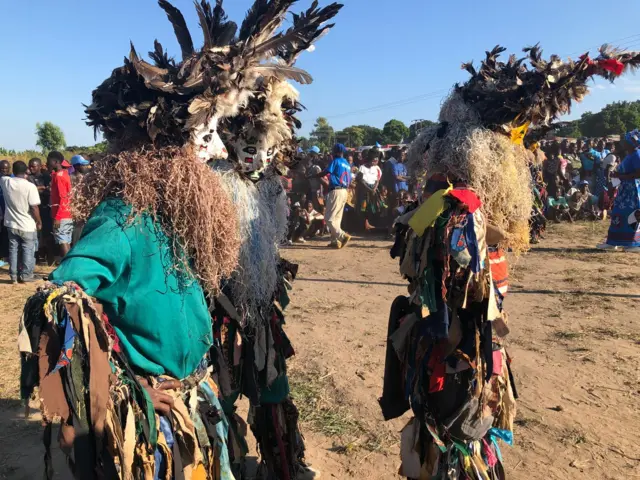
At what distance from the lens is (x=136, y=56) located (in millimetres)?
2082

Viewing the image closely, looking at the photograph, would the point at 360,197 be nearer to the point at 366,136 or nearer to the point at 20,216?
the point at 20,216

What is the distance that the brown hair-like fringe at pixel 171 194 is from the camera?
190 cm

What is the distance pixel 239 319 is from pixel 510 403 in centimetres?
155

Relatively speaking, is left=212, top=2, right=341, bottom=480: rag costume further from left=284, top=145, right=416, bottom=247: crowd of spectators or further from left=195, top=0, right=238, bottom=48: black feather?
left=284, top=145, right=416, bottom=247: crowd of spectators

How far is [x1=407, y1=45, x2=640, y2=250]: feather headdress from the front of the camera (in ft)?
8.52

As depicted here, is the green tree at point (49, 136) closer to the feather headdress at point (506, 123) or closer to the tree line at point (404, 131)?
the tree line at point (404, 131)

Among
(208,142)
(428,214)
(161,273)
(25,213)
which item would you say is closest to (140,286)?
(161,273)

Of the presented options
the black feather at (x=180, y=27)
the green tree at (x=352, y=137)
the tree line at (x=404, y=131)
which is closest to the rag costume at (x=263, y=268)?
the black feather at (x=180, y=27)

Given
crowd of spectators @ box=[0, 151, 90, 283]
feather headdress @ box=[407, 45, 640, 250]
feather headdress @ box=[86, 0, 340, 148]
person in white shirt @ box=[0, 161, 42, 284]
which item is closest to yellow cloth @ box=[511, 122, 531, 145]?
feather headdress @ box=[407, 45, 640, 250]

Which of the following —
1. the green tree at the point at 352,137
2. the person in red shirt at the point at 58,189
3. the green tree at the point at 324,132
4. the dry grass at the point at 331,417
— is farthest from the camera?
the green tree at the point at 324,132

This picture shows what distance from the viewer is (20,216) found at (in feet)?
25.1

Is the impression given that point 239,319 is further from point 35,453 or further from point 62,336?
point 35,453

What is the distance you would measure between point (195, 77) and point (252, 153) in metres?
0.60

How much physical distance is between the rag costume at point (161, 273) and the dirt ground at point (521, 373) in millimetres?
1414
